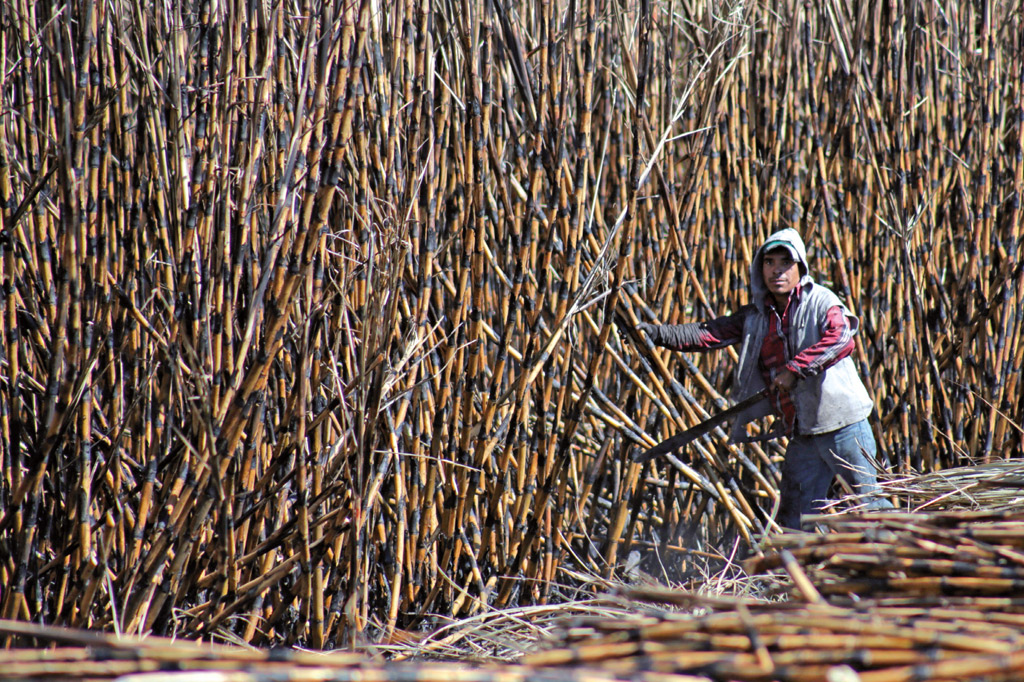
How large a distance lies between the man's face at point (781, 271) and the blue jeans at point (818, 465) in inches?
12.0

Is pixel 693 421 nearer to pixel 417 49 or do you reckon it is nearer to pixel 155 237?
pixel 417 49

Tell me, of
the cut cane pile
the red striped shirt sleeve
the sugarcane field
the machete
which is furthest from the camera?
the red striped shirt sleeve

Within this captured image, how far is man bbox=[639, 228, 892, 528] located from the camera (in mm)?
1659

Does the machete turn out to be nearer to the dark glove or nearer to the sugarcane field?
the sugarcane field

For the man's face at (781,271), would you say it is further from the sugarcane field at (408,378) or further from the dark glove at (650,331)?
the dark glove at (650,331)

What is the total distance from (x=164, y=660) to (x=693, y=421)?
116 cm

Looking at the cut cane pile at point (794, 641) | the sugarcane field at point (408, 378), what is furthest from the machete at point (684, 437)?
the cut cane pile at point (794, 641)

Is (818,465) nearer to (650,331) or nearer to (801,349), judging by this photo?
(801,349)

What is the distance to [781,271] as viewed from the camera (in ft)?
5.53

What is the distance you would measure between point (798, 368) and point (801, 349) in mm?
99

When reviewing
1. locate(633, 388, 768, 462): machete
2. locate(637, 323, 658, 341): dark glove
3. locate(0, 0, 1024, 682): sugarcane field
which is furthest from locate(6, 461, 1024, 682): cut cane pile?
locate(637, 323, 658, 341): dark glove

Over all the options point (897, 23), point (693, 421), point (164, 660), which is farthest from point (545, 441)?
point (897, 23)

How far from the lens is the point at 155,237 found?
1270 mm

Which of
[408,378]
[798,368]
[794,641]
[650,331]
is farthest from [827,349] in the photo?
[794,641]
